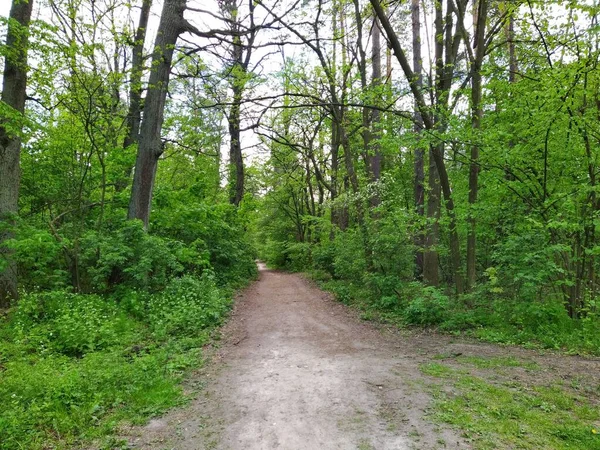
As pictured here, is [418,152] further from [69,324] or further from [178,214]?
[69,324]

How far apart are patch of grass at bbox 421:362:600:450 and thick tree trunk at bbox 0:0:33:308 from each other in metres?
7.61

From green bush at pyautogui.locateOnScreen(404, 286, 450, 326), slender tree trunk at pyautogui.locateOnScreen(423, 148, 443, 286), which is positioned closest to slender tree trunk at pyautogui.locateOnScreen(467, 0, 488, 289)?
slender tree trunk at pyautogui.locateOnScreen(423, 148, 443, 286)

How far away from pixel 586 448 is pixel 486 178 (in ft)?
20.5

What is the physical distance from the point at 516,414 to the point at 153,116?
9104mm

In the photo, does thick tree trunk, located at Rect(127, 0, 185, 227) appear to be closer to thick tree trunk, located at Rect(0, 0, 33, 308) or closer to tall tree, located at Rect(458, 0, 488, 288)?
thick tree trunk, located at Rect(0, 0, 33, 308)

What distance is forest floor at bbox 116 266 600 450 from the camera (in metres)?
3.31

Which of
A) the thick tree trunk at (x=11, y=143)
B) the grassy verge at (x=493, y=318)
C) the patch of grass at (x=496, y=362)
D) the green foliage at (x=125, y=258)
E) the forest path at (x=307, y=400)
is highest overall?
the thick tree trunk at (x=11, y=143)

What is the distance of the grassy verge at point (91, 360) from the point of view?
3.61m

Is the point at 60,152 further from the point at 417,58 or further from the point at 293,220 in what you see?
the point at 293,220

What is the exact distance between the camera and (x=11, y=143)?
722cm

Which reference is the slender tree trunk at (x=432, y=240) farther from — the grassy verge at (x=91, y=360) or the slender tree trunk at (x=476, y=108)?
the grassy verge at (x=91, y=360)

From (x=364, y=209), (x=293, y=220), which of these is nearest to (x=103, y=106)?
(x=364, y=209)

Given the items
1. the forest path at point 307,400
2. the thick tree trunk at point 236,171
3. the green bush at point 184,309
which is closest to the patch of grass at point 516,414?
the forest path at point 307,400

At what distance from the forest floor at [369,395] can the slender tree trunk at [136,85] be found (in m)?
6.18
